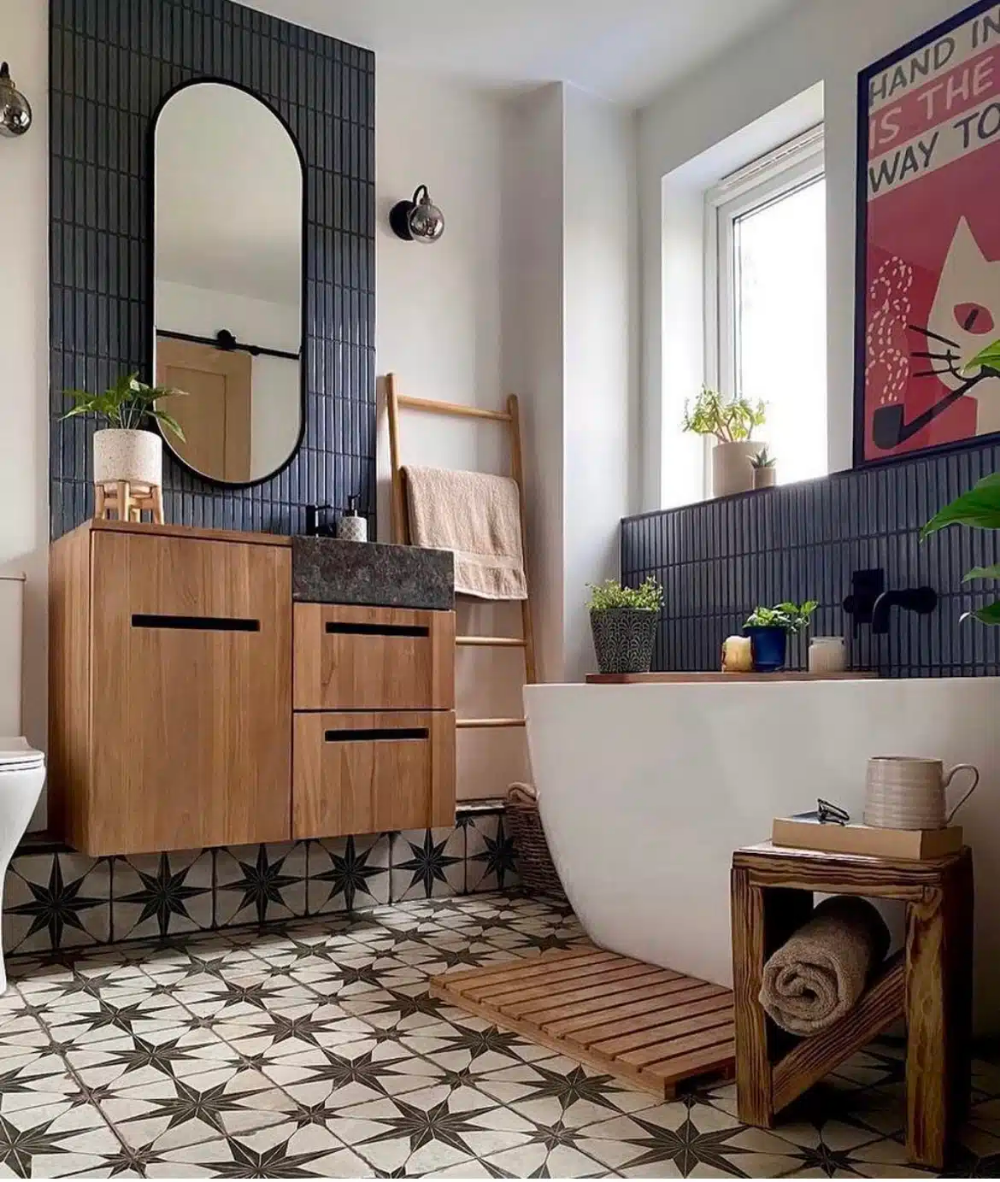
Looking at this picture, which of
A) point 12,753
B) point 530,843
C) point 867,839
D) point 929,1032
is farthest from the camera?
point 530,843

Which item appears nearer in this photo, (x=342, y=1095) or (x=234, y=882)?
(x=342, y=1095)

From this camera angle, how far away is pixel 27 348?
2.83m

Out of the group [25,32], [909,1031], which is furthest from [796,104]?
[909,1031]

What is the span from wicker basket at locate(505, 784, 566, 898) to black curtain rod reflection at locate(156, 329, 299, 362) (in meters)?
1.42

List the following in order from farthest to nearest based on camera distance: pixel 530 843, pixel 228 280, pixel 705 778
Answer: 1. pixel 530 843
2. pixel 228 280
3. pixel 705 778

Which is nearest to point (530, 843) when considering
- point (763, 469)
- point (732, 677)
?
point (732, 677)

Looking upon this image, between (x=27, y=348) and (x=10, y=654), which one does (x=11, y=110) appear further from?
(x=10, y=654)

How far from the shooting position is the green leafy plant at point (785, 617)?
278cm

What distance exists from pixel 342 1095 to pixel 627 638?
5.70 feet

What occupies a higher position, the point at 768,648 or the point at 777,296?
the point at 777,296

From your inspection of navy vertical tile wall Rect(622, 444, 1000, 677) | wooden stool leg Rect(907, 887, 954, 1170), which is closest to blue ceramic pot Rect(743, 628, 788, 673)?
navy vertical tile wall Rect(622, 444, 1000, 677)

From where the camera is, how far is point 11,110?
2.77m

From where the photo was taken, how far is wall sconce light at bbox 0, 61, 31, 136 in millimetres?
2768

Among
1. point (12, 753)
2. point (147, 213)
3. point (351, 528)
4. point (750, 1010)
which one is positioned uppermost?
point (147, 213)
